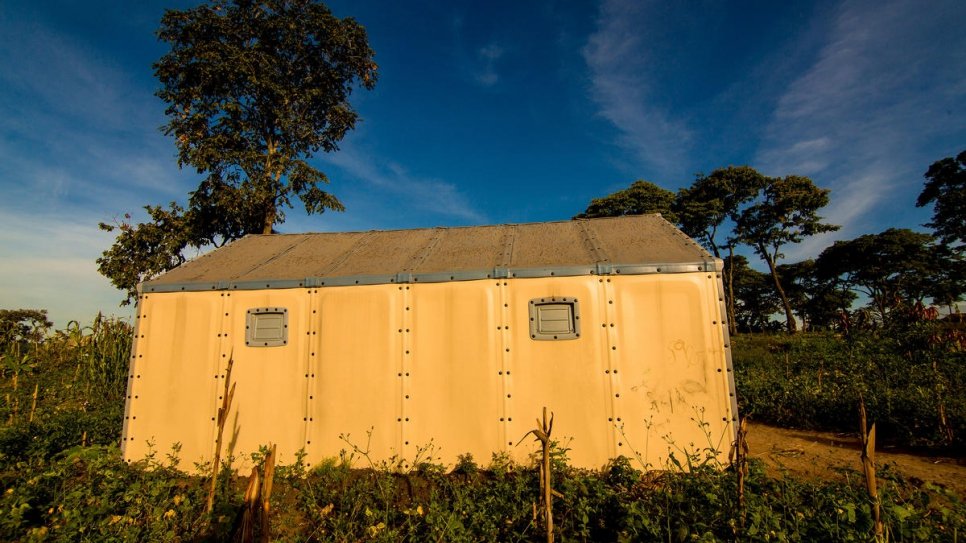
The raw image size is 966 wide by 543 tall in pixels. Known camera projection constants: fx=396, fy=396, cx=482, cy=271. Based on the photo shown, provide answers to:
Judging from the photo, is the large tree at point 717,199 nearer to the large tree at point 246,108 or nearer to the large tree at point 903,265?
the large tree at point 903,265

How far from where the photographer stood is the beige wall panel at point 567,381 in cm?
503

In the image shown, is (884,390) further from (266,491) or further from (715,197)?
(715,197)

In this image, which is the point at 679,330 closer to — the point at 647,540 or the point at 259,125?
the point at 647,540

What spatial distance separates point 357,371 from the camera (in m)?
5.52

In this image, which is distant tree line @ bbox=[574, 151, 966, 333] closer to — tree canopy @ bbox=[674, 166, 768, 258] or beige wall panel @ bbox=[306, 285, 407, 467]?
tree canopy @ bbox=[674, 166, 768, 258]

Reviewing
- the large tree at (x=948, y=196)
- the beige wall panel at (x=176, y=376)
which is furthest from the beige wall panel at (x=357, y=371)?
the large tree at (x=948, y=196)

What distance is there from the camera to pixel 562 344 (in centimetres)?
521

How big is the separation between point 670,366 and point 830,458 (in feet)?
11.7

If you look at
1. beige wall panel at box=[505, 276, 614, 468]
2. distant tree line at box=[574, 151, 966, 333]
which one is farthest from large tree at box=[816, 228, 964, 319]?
beige wall panel at box=[505, 276, 614, 468]

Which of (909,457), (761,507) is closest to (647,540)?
(761,507)

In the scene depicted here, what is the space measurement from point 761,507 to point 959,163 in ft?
105

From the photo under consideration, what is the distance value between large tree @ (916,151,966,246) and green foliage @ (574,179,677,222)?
14337 millimetres

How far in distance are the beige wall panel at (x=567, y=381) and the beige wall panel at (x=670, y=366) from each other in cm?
25

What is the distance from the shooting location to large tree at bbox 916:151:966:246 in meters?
22.6
